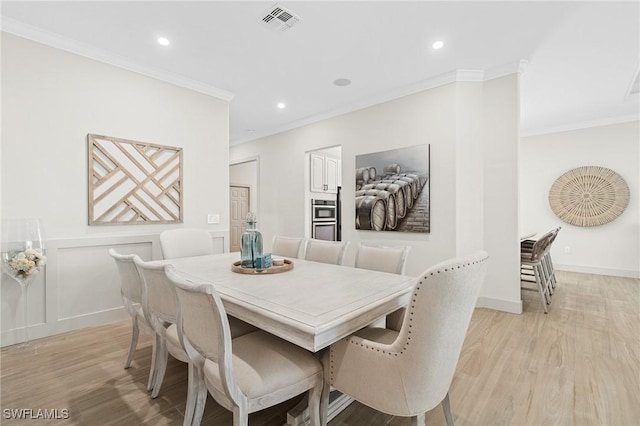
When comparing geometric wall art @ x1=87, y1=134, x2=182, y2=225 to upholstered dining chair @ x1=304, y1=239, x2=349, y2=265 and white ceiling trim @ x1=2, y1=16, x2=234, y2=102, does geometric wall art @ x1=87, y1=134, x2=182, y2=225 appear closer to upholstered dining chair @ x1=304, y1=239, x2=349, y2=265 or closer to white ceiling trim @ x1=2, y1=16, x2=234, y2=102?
white ceiling trim @ x1=2, y1=16, x2=234, y2=102

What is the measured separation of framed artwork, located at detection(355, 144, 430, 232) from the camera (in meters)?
3.57

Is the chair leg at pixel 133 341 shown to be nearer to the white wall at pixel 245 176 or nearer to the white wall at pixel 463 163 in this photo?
the white wall at pixel 463 163

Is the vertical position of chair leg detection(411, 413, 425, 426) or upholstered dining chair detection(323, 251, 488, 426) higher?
upholstered dining chair detection(323, 251, 488, 426)

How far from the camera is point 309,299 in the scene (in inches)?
55.2

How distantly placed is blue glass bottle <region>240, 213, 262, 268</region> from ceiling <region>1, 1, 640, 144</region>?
1.64 m

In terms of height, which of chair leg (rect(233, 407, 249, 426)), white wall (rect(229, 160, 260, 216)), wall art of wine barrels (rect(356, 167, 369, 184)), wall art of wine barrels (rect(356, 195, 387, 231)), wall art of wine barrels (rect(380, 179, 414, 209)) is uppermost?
white wall (rect(229, 160, 260, 216))

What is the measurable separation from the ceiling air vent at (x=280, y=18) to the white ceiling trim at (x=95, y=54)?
1.49 metres

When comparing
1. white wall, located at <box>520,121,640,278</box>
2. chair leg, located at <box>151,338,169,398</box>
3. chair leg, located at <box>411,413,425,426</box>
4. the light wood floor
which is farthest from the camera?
white wall, located at <box>520,121,640,278</box>

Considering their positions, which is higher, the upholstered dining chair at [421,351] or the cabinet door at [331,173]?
the cabinet door at [331,173]

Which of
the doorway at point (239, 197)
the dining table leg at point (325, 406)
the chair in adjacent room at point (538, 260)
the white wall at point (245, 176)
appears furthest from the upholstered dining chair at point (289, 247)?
the white wall at point (245, 176)

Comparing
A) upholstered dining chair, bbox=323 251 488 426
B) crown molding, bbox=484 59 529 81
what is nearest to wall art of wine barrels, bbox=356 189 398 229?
crown molding, bbox=484 59 529 81

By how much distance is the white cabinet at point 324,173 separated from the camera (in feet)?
17.0

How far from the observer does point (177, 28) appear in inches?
98.4

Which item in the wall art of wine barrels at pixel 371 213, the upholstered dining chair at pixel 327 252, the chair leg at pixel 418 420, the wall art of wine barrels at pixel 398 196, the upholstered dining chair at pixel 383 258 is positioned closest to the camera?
the chair leg at pixel 418 420
